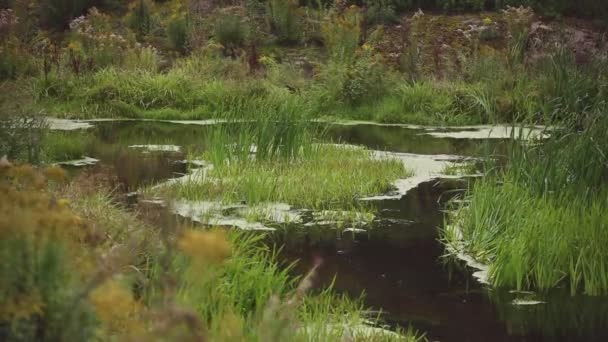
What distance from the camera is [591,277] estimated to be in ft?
16.6

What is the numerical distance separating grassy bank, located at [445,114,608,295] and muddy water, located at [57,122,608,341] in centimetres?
16

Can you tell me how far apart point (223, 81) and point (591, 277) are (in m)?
9.29

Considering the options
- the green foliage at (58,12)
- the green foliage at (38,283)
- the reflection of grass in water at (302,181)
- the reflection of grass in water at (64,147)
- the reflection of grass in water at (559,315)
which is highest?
the green foliage at (38,283)

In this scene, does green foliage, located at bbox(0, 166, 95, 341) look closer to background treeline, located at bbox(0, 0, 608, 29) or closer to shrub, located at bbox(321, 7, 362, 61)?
shrub, located at bbox(321, 7, 362, 61)

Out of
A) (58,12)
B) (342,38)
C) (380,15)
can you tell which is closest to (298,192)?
(342,38)

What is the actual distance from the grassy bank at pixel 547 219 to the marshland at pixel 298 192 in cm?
2

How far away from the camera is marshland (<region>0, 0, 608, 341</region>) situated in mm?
2127

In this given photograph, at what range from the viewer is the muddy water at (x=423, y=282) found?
4.46 m

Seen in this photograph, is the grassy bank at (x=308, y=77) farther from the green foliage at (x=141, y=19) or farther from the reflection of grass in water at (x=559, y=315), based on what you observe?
the reflection of grass in water at (x=559, y=315)

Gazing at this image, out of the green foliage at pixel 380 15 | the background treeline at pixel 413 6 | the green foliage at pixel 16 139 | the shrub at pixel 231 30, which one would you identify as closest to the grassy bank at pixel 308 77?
the shrub at pixel 231 30

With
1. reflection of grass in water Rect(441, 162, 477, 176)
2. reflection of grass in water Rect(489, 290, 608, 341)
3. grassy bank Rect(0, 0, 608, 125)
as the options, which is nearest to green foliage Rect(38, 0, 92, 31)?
grassy bank Rect(0, 0, 608, 125)

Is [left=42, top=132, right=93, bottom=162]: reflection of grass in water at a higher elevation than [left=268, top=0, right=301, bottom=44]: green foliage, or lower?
lower

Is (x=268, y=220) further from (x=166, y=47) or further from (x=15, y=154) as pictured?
(x=166, y=47)

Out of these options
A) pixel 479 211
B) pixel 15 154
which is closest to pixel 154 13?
pixel 15 154
